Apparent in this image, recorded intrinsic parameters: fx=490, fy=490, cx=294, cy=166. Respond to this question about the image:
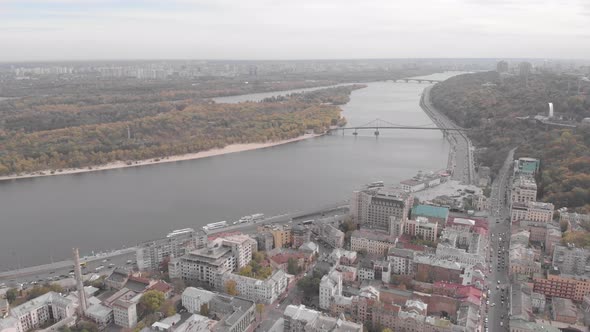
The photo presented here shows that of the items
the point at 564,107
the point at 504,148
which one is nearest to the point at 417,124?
the point at 564,107

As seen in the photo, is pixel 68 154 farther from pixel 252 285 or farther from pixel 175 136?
pixel 252 285

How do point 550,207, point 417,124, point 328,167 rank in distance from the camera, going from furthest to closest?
point 417,124 < point 328,167 < point 550,207

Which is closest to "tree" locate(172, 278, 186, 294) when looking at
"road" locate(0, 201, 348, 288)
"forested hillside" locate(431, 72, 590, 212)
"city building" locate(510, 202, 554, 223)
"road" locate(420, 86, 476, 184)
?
"road" locate(0, 201, 348, 288)

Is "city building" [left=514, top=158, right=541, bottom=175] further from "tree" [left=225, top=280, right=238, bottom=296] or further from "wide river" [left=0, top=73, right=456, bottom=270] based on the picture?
"tree" [left=225, top=280, right=238, bottom=296]

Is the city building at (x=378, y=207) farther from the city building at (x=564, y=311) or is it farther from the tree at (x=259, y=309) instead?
the tree at (x=259, y=309)

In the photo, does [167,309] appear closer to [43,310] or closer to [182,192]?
[43,310]

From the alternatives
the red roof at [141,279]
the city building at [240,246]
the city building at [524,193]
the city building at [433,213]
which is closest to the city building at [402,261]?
the city building at [433,213]
